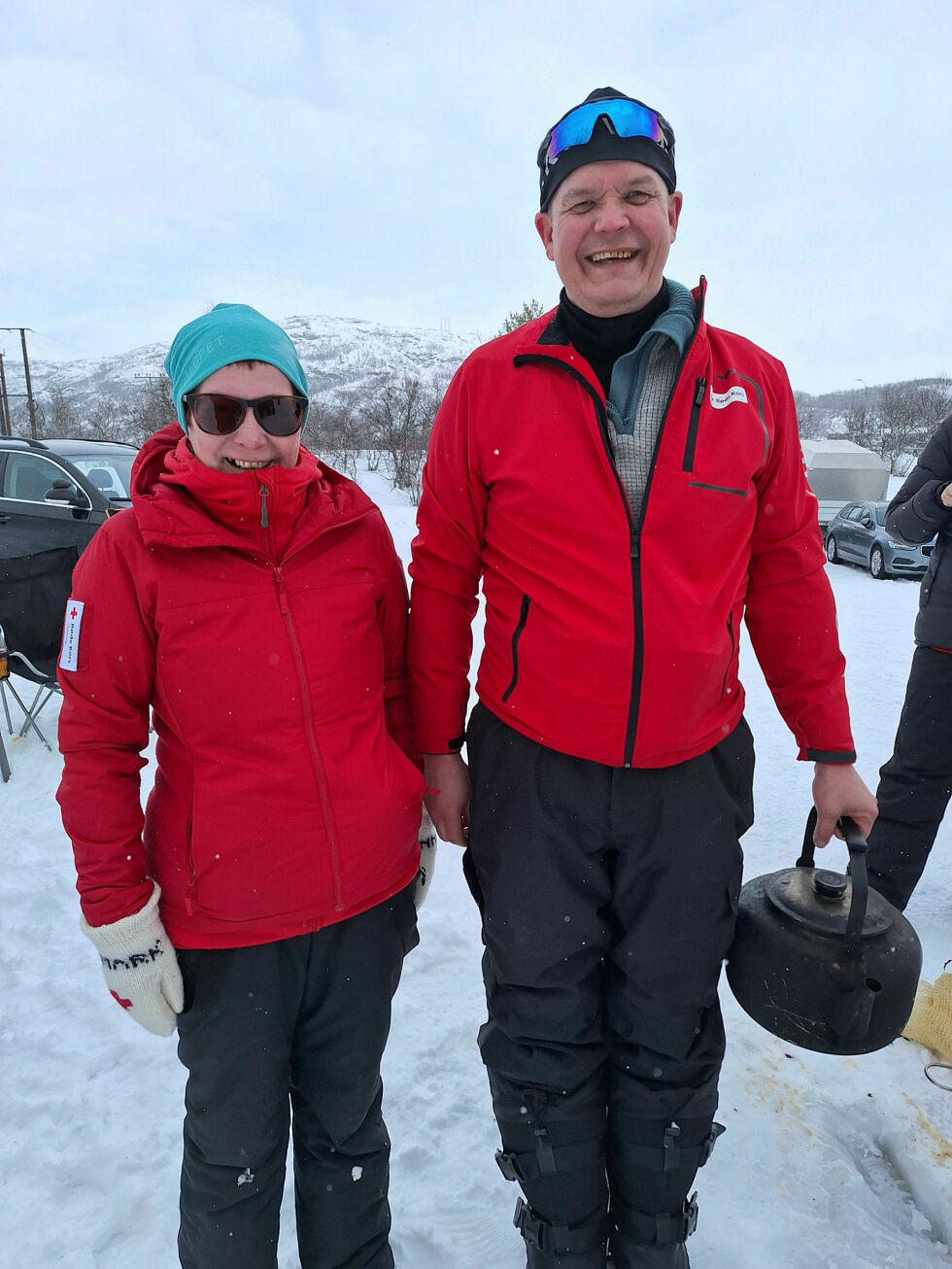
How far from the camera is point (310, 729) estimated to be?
1362 mm

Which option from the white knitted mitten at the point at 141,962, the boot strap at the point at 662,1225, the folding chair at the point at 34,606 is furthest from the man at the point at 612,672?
the folding chair at the point at 34,606

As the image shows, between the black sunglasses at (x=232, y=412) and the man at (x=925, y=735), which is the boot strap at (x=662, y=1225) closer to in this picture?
the man at (x=925, y=735)

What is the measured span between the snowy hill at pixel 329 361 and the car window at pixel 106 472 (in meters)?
103

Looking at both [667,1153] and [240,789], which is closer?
[240,789]

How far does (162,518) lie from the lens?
4.22 ft

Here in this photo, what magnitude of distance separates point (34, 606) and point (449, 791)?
387cm

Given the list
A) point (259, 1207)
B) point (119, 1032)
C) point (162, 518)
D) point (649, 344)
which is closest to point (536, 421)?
point (649, 344)

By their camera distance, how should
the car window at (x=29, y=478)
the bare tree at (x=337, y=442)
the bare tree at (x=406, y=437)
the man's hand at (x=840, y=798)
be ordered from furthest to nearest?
1. the bare tree at (x=337, y=442)
2. the bare tree at (x=406, y=437)
3. the car window at (x=29, y=478)
4. the man's hand at (x=840, y=798)

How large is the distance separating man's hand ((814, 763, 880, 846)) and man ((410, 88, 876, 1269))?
199mm

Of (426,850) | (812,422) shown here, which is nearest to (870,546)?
(426,850)

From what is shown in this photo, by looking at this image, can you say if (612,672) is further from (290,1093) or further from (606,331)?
(290,1093)

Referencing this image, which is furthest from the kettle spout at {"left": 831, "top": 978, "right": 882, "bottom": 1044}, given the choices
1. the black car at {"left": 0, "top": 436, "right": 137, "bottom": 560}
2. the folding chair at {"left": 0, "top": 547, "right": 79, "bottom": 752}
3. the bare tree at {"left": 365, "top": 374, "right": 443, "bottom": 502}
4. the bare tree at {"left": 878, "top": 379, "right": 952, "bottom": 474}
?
the bare tree at {"left": 878, "top": 379, "right": 952, "bottom": 474}

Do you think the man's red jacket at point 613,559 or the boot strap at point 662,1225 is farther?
the boot strap at point 662,1225

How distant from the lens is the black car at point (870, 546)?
11.2 metres
